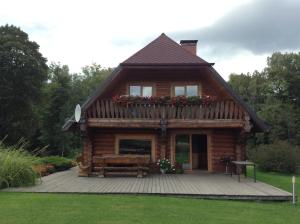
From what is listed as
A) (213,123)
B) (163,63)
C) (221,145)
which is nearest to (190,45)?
(163,63)

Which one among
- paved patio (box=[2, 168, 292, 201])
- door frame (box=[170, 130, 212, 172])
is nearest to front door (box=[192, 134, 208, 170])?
door frame (box=[170, 130, 212, 172])

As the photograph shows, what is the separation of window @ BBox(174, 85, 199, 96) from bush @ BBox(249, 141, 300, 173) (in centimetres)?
700

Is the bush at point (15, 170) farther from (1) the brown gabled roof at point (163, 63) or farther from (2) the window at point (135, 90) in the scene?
(2) the window at point (135, 90)

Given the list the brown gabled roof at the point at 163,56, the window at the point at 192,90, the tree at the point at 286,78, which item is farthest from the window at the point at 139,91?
the tree at the point at 286,78

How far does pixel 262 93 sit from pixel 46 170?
39.9 metres

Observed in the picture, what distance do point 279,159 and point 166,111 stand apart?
8593mm

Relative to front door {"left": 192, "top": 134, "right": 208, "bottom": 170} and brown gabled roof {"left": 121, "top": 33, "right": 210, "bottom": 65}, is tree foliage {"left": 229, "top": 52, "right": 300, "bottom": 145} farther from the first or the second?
brown gabled roof {"left": 121, "top": 33, "right": 210, "bottom": 65}

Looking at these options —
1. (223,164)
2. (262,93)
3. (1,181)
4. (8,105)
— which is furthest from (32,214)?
(262,93)

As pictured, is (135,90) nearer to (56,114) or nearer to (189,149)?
(189,149)

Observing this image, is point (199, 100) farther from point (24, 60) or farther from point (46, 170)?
point (24, 60)

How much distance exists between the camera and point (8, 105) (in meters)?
40.2

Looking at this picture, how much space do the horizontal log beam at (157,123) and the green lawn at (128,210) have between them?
7.21 metres

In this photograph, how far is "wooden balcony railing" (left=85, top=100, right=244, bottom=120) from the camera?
1853cm

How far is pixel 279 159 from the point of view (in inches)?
947
